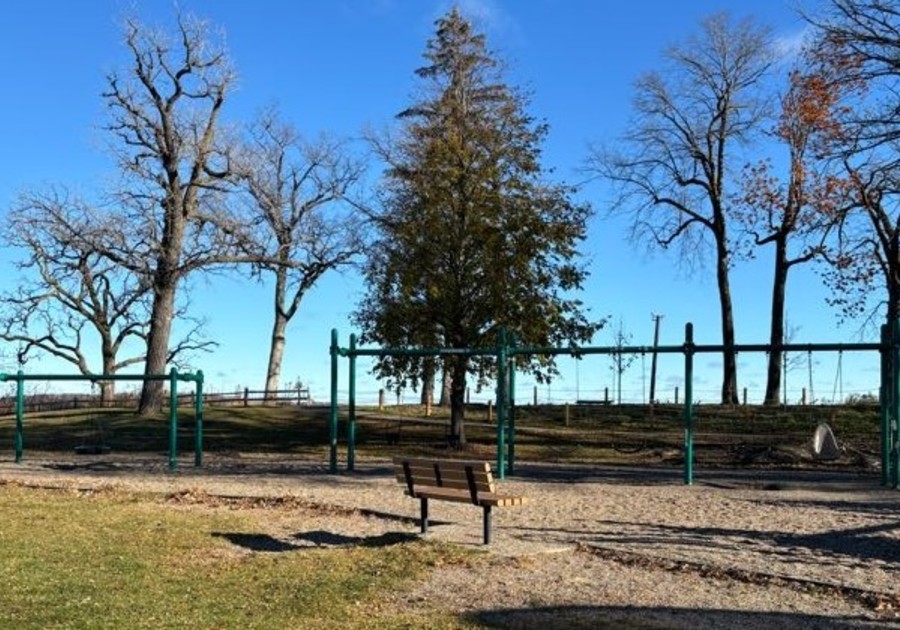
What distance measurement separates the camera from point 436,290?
75.8 feet

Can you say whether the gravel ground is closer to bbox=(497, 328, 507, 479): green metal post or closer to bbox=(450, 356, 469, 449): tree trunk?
bbox=(497, 328, 507, 479): green metal post

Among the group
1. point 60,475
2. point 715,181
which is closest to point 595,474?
point 60,475

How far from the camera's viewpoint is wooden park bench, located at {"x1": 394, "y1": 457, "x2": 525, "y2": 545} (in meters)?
10.0

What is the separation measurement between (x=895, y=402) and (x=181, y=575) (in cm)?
1098

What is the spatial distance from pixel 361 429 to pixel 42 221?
47.1 ft

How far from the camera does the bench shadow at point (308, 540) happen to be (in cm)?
1024

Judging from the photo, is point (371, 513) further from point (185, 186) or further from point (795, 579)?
point (185, 186)

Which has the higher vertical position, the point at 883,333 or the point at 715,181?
the point at 715,181

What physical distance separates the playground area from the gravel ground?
0.08ft

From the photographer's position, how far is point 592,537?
419 inches

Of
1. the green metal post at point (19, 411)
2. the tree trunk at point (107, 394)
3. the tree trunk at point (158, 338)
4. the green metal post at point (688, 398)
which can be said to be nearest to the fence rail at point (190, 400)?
the tree trunk at point (107, 394)

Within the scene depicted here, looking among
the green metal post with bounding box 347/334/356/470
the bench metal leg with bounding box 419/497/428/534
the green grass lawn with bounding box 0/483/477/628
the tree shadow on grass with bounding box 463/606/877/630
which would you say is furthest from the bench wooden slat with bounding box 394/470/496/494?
the green metal post with bounding box 347/334/356/470

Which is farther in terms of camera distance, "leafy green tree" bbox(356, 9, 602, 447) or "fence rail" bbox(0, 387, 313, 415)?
"fence rail" bbox(0, 387, 313, 415)

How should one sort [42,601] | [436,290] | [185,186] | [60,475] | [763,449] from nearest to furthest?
[42,601] < [60,475] < [763,449] < [436,290] < [185,186]
